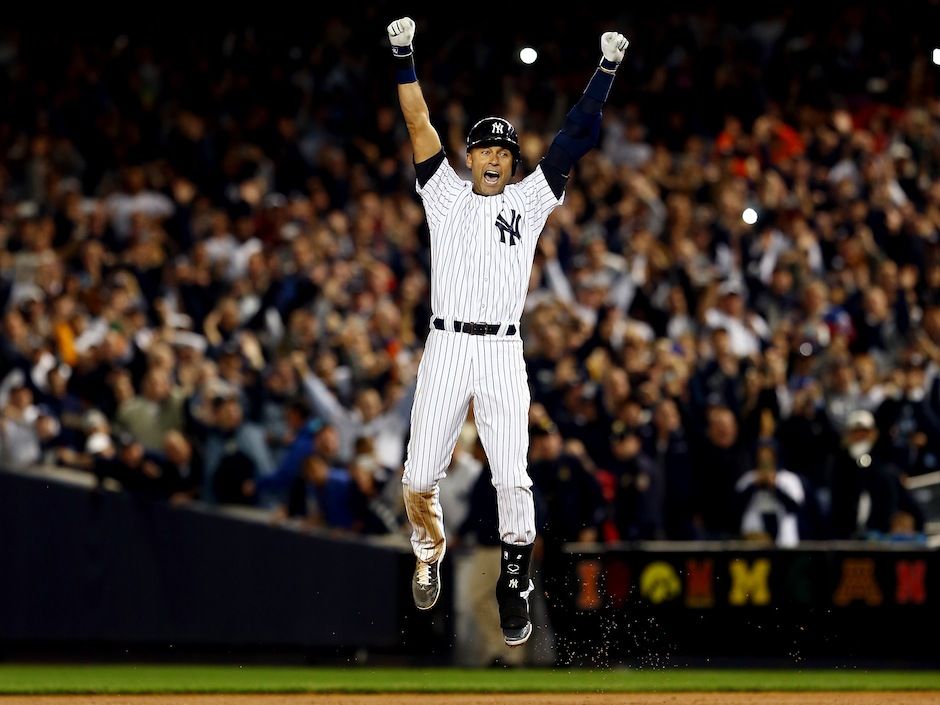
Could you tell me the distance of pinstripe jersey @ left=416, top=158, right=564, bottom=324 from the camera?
8516 mm

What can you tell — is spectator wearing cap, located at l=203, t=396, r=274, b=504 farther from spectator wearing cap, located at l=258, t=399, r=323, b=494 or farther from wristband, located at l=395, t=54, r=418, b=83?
wristband, located at l=395, t=54, r=418, b=83

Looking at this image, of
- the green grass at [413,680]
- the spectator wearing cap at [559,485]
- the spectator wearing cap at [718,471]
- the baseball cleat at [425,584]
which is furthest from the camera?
the spectator wearing cap at [718,471]

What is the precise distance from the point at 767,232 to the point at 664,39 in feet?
14.6

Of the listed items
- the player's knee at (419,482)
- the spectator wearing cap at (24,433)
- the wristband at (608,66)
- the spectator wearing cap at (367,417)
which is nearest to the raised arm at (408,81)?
the wristband at (608,66)

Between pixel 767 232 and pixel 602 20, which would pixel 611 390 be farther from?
pixel 602 20

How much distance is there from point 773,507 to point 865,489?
2.48ft

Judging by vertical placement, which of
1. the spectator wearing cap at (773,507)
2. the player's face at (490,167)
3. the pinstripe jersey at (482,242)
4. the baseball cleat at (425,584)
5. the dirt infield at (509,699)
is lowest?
the dirt infield at (509,699)

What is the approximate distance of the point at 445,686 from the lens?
12539mm

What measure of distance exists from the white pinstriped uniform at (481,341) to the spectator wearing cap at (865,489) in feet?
18.1

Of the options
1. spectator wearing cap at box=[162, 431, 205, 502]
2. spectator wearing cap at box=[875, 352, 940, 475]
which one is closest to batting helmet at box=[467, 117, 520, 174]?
spectator wearing cap at box=[162, 431, 205, 502]

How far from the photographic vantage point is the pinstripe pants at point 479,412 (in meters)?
8.55

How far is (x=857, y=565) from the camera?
44.0 feet

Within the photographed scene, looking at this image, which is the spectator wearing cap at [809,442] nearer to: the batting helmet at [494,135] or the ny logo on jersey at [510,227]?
the ny logo on jersey at [510,227]

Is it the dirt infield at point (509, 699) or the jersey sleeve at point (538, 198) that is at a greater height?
the jersey sleeve at point (538, 198)
